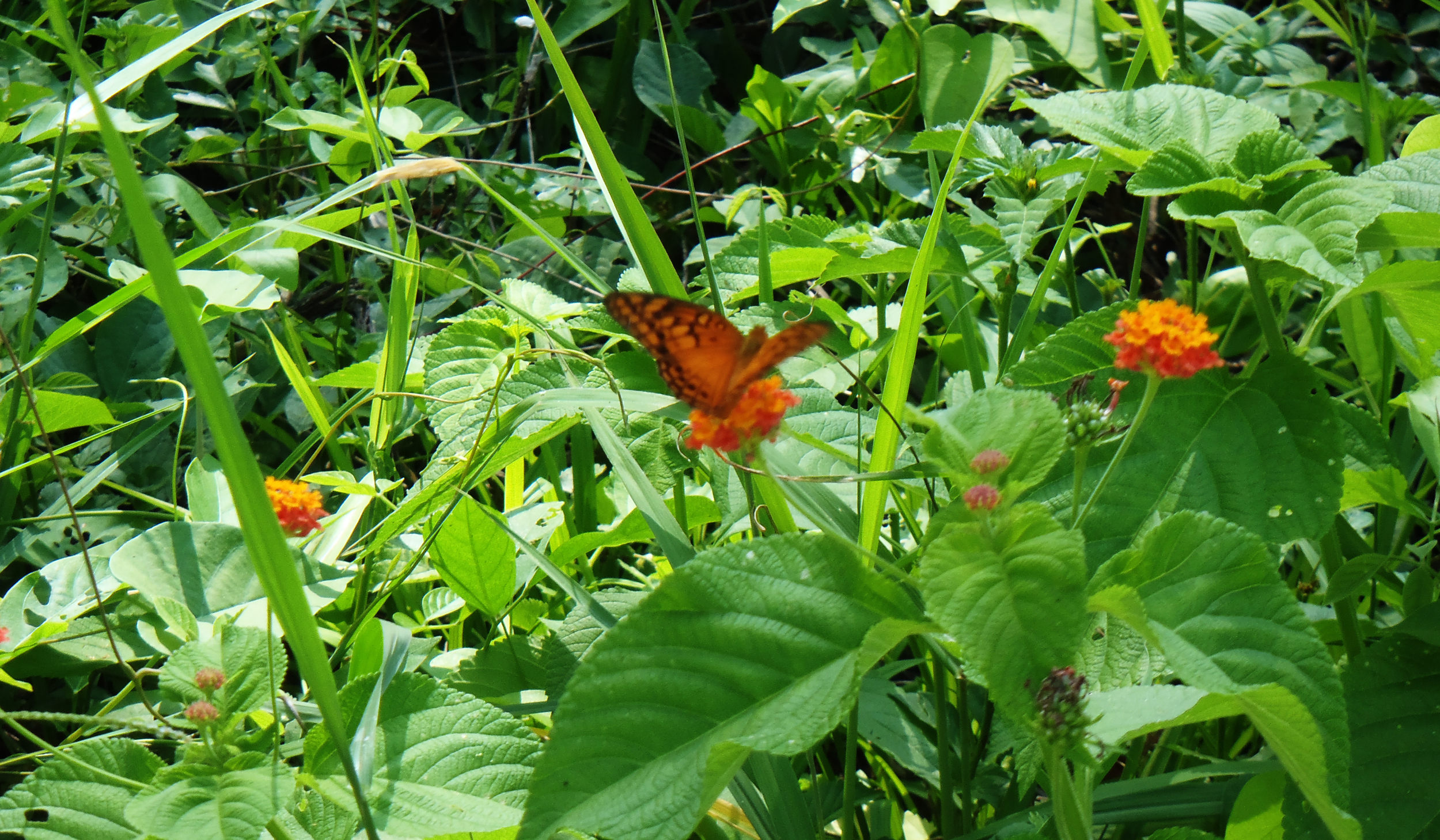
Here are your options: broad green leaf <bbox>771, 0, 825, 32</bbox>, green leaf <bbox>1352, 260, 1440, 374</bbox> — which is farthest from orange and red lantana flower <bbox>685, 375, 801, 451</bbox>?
broad green leaf <bbox>771, 0, 825, 32</bbox>

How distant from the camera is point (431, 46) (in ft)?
7.67

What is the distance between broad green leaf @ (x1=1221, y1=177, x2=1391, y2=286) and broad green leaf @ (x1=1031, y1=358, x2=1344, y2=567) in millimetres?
104

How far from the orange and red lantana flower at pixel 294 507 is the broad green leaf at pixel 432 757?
184 millimetres

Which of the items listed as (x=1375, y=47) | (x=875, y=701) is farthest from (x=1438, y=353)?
(x=1375, y=47)

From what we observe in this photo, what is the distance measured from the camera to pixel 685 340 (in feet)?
2.61

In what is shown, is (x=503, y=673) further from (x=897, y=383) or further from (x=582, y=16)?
(x=582, y=16)

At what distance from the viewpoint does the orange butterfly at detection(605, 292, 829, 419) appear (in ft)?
2.43

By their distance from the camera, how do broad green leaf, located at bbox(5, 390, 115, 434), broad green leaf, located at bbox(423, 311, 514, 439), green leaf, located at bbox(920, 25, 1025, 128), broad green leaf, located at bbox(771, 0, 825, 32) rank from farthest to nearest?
broad green leaf, located at bbox(771, 0, 825, 32) → green leaf, located at bbox(920, 25, 1025, 128) → broad green leaf, located at bbox(5, 390, 115, 434) → broad green leaf, located at bbox(423, 311, 514, 439)

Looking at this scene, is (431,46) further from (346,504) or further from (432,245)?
(346,504)

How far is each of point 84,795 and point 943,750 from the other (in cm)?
67

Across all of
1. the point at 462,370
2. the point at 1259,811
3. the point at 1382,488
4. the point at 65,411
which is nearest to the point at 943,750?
the point at 1259,811

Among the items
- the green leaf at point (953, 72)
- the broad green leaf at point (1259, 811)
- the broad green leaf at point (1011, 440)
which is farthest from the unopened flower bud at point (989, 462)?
the green leaf at point (953, 72)

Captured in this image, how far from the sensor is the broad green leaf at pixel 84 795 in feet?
2.41

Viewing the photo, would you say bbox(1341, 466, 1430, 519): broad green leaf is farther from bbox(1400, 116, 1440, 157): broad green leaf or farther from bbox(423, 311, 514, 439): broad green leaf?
bbox(423, 311, 514, 439): broad green leaf
